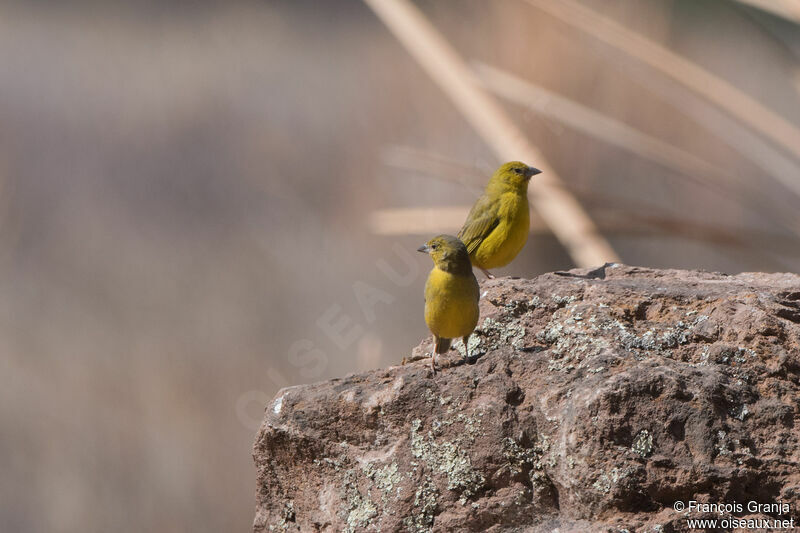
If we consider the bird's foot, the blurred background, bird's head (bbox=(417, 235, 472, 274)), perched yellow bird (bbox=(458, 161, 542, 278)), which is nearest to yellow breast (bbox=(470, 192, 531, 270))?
perched yellow bird (bbox=(458, 161, 542, 278))

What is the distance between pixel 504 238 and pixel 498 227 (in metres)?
0.05

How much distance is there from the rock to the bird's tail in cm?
4

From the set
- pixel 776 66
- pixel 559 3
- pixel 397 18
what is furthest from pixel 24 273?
pixel 776 66

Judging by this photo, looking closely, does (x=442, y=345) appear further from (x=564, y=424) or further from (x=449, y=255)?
(x=564, y=424)

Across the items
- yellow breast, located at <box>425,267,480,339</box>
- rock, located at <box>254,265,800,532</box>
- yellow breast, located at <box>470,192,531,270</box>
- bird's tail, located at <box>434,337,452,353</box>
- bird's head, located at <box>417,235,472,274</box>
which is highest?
yellow breast, located at <box>470,192,531,270</box>

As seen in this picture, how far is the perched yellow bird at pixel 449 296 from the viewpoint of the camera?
207 centimetres

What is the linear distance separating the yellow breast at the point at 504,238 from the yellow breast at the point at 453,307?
0.80 meters

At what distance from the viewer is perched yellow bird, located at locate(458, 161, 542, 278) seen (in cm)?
295

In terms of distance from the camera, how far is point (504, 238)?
2.94 metres

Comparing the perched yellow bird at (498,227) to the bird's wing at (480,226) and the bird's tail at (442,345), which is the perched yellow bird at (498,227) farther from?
the bird's tail at (442,345)

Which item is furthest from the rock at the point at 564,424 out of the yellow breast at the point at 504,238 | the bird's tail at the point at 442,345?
the yellow breast at the point at 504,238

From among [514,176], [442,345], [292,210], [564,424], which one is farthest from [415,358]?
[292,210]

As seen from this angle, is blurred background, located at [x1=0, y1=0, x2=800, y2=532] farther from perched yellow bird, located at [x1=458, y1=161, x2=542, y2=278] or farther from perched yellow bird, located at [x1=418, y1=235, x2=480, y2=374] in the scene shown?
perched yellow bird, located at [x1=418, y1=235, x2=480, y2=374]

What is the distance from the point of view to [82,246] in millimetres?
3986
